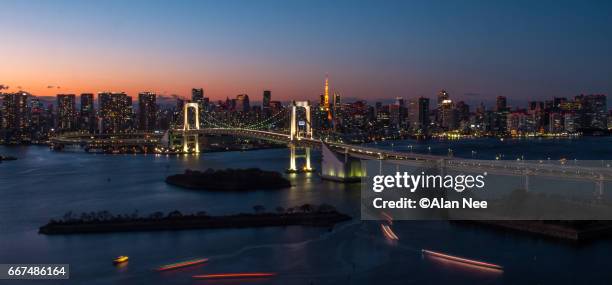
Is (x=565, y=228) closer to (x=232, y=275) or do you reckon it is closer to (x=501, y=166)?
(x=501, y=166)

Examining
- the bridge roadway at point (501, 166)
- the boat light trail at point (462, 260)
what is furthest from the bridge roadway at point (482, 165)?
the boat light trail at point (462, 260)

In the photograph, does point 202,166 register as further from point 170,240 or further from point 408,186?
point 170,240

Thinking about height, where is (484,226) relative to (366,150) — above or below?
below

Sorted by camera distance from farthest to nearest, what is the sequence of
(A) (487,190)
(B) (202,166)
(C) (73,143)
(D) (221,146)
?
(C) (73,143), (D) (221,146), (B) (202,166), (A) (487,190)

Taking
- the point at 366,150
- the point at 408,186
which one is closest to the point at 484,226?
the point at 408,186

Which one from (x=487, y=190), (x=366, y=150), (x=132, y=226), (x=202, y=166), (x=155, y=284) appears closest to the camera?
(x=155, y=284)

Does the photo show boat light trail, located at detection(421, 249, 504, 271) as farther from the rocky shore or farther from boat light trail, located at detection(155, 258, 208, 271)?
boat light trail, located at detection(155, 258, 208, 271)
